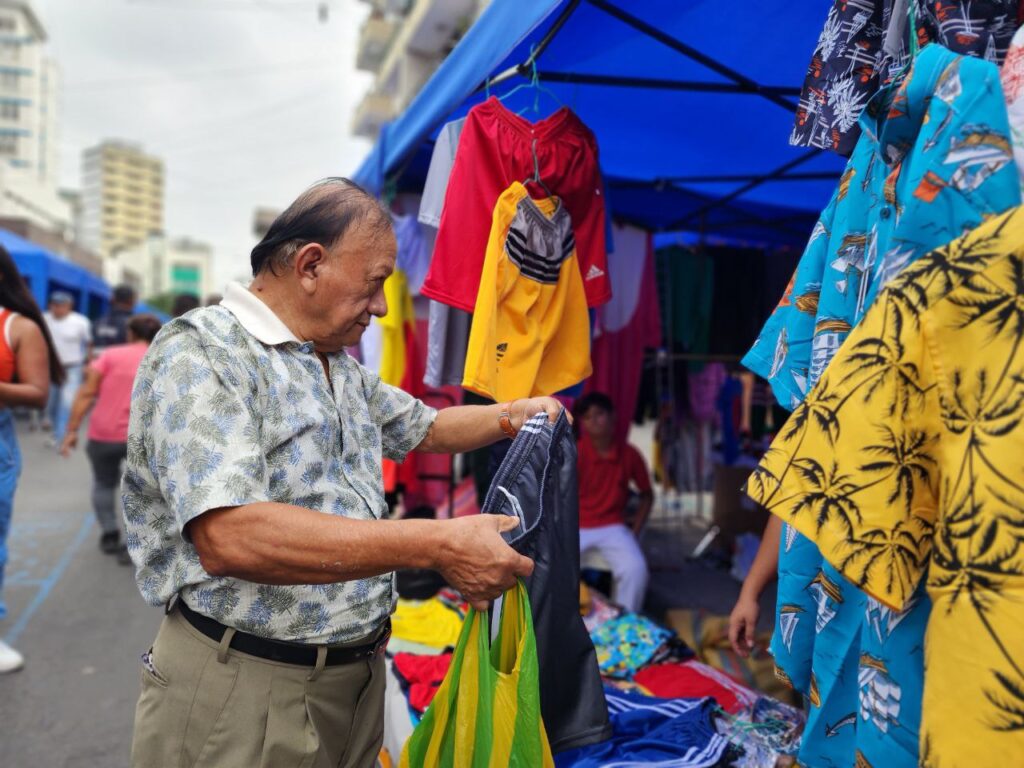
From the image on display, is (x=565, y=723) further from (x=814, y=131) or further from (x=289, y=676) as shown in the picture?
(x=814, y=131)

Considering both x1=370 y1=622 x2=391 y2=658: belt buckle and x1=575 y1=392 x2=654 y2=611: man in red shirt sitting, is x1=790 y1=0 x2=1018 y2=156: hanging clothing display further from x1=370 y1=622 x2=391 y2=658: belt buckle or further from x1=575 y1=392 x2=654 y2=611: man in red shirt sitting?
x1=575 y1=392 x2=654 y2=611: man in red shirt sitting

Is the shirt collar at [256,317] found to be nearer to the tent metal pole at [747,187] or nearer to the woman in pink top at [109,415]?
the tent metal pole at [747,187]

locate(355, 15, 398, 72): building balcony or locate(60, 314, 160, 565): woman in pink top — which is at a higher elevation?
locate(355, 15, 398, 72): building balcony

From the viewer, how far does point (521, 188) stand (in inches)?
101

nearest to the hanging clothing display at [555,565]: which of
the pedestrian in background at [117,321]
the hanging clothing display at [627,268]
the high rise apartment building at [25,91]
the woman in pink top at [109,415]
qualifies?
the hanging clothing display at [627,268]

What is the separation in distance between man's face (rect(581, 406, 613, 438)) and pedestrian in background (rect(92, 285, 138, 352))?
6025 mm

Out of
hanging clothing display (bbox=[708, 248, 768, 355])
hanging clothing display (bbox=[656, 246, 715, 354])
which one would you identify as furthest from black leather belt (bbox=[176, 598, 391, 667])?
hanging clothing display (bbox=[708, 248, 768, 355])

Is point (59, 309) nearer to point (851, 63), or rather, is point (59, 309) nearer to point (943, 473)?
point (851, 63)

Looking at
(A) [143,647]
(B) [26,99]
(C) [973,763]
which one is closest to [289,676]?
(C) [973,763]

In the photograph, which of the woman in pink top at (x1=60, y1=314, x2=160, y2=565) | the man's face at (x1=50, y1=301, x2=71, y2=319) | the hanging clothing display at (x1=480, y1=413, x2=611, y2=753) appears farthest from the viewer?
the man's face at (x1=50, y1=301, x2=71, y2=319)

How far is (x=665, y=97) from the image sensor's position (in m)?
3.46

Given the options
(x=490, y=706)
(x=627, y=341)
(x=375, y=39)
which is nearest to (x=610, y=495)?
(x=627, y=341)

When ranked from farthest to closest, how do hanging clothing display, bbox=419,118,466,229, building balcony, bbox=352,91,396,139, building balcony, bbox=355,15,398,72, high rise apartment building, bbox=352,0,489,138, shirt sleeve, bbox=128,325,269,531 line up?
building balcony, bbox=355,15,398,72 < building balcony, bbox=352,91,396,139 < high rise apartment building, bbox=352,0,489,138 < hanging clothing display, bbox=419,118,466,229 < shirt sleeve, bbox=128,325,269,531

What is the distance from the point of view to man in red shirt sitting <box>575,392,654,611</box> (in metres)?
4.31
